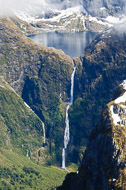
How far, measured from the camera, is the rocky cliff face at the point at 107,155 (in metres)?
135

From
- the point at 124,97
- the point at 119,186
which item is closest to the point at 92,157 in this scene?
the point at 119,186

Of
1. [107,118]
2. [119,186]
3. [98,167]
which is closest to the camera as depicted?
[119,186]

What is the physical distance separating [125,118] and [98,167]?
91.2 feet

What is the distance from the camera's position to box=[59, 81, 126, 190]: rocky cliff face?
135375mm

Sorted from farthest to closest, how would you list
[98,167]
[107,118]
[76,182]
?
[76,182] < [107,118] < [98,167]

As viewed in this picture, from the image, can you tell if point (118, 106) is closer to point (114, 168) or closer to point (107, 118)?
point (107, 118)

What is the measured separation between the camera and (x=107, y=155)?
145 m

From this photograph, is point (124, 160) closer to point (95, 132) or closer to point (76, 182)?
point (95, 132)

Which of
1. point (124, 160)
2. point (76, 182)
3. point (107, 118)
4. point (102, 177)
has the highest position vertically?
point (107, 118)

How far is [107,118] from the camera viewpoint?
158 m

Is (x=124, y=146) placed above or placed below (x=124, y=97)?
below

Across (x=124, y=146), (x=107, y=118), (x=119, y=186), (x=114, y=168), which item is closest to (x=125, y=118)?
(x=107, y=118)

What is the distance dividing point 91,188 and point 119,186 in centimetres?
2365

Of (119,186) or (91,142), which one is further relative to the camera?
(91,142)
